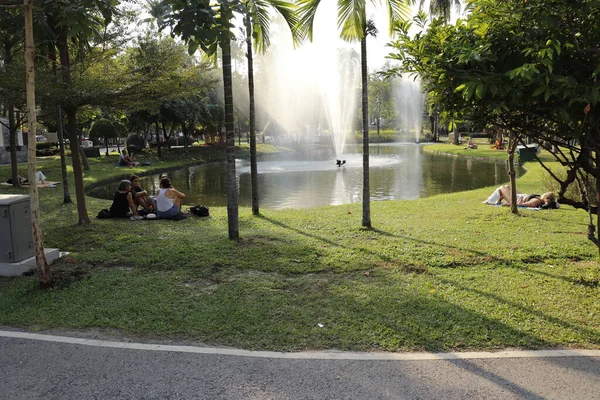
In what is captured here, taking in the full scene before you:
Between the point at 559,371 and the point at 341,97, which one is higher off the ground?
the point at 341,97

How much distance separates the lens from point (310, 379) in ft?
12.6

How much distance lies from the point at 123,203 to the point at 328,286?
22.3 ft

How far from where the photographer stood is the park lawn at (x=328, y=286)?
471 cm

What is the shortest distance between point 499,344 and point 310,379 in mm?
1857

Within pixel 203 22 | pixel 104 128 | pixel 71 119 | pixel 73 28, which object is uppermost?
pixel 104 128

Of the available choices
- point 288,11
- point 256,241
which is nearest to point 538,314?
point 256,241

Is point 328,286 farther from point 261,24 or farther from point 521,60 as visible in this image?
point 261,24

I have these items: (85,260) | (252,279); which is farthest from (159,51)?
(252,279)

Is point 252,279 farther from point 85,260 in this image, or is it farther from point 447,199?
point 447,199

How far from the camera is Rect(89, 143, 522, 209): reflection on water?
17156 mm

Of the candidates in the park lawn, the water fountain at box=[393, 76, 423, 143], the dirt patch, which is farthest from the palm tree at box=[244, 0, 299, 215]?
the water fountain at box=[393, 76, 423, 143]

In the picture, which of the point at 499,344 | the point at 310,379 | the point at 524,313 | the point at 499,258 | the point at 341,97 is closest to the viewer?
the point at 310,379

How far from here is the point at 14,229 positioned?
659 centimetres

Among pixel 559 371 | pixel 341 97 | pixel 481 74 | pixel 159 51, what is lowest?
pixel 559 371
